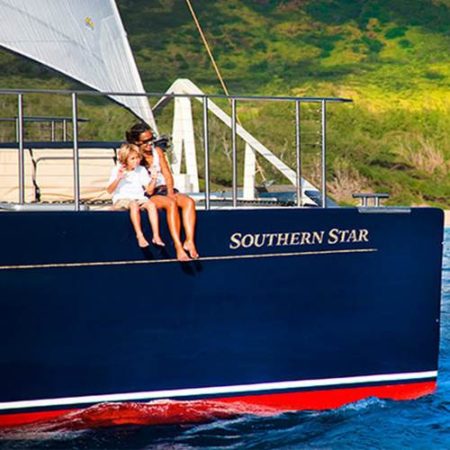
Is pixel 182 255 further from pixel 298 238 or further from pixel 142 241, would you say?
pixel 298 238

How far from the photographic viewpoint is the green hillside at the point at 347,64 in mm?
54656

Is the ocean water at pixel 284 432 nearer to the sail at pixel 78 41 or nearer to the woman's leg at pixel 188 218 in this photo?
the woman's leg at pixel 188 218

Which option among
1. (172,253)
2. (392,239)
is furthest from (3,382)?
(392,239)

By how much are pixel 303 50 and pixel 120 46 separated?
213 ft

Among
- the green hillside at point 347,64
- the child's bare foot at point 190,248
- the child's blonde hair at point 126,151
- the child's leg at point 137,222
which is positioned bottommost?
the child's bare foot at point 190,248

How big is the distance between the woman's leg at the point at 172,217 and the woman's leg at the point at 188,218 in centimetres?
5

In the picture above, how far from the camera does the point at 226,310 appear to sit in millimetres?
9836

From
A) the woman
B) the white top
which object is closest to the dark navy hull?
the woman

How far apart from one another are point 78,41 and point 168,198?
2275 millimetres

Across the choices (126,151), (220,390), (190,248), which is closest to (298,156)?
(190,248)

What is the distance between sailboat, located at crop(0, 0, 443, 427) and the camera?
9336 millimetres

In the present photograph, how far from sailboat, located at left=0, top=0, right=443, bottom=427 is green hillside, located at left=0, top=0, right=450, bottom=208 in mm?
38618

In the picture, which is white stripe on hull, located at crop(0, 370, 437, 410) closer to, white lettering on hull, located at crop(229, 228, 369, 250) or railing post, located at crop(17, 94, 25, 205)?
white lettering on hull, located at crop(229, 228, 369, 250)

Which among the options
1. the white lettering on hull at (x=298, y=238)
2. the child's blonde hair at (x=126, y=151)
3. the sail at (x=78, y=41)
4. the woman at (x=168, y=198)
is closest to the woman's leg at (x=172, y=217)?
the woman at (x=168, y=198)
